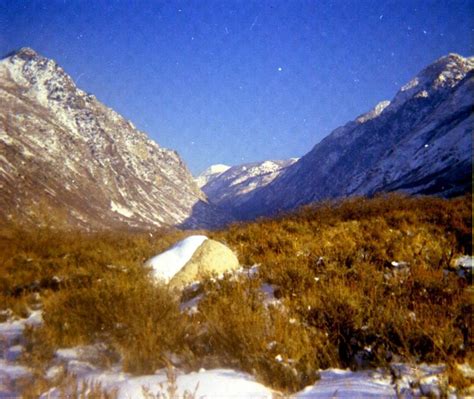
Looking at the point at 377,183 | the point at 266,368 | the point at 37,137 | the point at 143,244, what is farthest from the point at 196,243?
the point at 37,137

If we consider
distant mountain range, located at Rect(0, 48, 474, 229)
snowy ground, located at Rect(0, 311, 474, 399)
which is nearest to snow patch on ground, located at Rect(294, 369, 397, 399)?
snowy ground, located at Rect(0, 311, 474, 399)

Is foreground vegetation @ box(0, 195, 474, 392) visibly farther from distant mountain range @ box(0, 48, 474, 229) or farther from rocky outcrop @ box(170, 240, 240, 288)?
distant mountain range @ box(0, 48, 474, 229)

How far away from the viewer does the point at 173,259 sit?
698cm

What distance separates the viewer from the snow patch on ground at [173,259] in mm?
6597

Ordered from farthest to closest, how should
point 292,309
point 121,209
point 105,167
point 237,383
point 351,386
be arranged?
point 105,167
point 121,209
point 292,309
point 237,383
point 351,386

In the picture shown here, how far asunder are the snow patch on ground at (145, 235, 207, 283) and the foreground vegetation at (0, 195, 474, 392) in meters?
0.55

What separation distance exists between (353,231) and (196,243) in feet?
11.2

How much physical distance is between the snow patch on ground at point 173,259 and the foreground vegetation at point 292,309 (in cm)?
55

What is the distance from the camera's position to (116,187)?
542 ft

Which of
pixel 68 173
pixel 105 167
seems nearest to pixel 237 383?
pixel 68 173

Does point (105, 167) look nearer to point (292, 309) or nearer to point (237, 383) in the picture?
point (292, 309)

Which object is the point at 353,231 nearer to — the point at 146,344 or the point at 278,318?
the point at 278,318

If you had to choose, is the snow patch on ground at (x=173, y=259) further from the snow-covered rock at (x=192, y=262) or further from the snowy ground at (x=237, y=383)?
the snowy ground at (x=237, y=383)

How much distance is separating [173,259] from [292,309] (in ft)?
10.8
